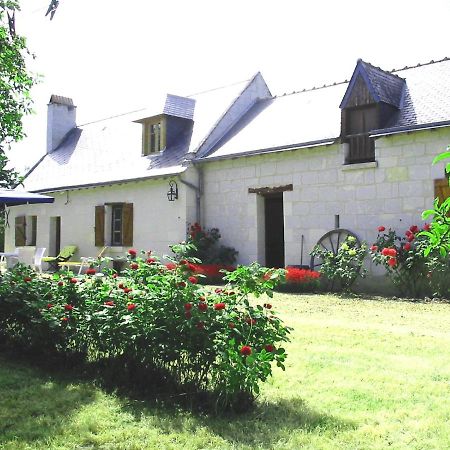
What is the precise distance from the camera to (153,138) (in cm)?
1612

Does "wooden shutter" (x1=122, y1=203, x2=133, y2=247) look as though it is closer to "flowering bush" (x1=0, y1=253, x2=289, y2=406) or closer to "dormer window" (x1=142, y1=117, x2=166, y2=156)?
"dormer window" (x1=142, y1=117, x2=166, y2=156)

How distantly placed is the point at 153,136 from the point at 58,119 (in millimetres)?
7181

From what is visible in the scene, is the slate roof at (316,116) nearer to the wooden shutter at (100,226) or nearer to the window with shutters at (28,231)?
the wooden shutter at (100,226)

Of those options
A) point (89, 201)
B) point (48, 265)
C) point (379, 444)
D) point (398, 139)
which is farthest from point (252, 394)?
point (48, 265)

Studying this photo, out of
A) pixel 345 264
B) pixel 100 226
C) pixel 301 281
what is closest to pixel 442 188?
pixel 345 264

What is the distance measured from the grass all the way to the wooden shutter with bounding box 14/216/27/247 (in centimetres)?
1528

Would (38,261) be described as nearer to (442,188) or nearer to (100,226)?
(100,226)

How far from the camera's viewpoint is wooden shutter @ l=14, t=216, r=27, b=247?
62.8 feet

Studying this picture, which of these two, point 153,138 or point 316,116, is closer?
point 316,116

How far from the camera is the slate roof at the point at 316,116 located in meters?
10.7

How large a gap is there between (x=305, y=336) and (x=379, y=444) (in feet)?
9.93

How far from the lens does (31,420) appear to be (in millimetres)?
3342

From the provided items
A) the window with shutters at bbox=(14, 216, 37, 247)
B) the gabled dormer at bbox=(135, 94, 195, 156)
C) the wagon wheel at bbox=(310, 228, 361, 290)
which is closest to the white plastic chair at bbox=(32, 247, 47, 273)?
the window with shutters at bbox=(14, 216, 37, 247)

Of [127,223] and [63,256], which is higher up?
[127,223]
